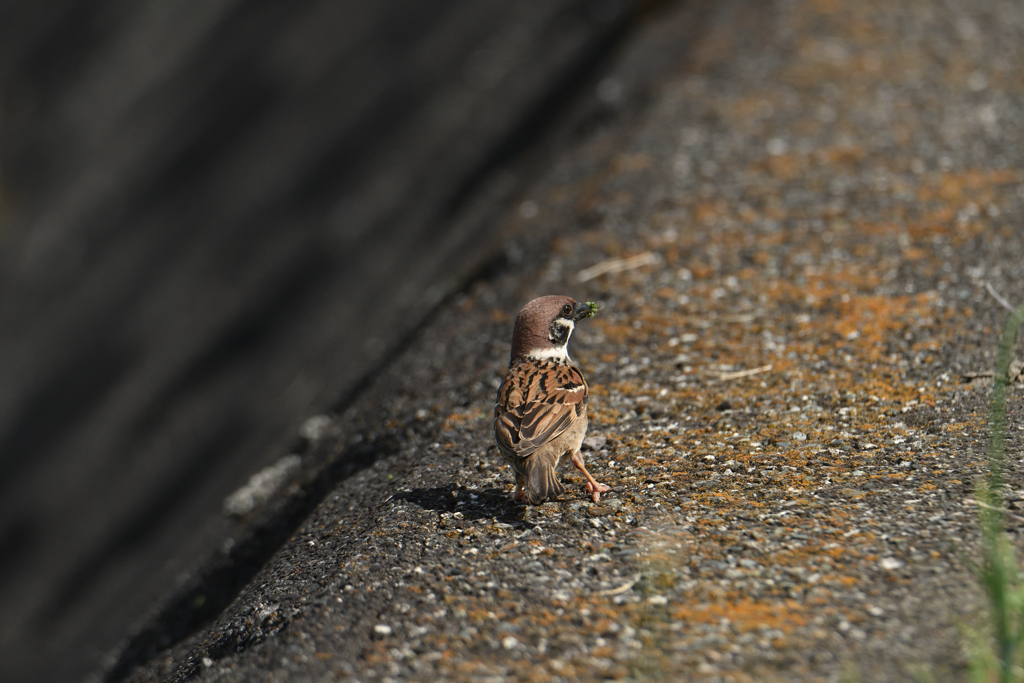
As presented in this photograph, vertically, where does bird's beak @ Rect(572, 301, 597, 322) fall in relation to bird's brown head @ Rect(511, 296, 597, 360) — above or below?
below

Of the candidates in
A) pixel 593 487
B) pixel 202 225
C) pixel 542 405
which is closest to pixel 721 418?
pixel 593 487

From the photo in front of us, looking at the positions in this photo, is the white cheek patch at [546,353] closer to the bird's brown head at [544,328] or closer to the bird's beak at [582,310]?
the bird's brown head at [544,328]

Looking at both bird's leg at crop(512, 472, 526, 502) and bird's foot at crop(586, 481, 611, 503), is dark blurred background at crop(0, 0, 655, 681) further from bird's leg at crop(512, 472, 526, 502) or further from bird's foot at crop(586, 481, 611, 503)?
bird's foot at crop(586, 481, 611, 503)

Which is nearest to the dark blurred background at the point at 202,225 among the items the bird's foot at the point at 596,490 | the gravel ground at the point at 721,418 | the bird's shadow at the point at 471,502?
the gravel ground at the point at 721,418

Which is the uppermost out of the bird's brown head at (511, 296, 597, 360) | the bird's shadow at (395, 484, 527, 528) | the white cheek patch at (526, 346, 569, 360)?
the bird's brown head at (511, 296, 597, 360)

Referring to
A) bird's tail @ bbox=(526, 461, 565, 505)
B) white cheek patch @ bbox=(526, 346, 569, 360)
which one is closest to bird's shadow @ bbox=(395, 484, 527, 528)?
bird's tail @ bbox=(526, 461, 565, 505)

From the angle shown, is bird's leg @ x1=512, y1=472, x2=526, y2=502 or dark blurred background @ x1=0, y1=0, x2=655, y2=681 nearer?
bird's leg @ x1=512, y1=472, x2=526, y2=502

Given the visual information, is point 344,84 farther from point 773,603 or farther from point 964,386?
point 773,603
